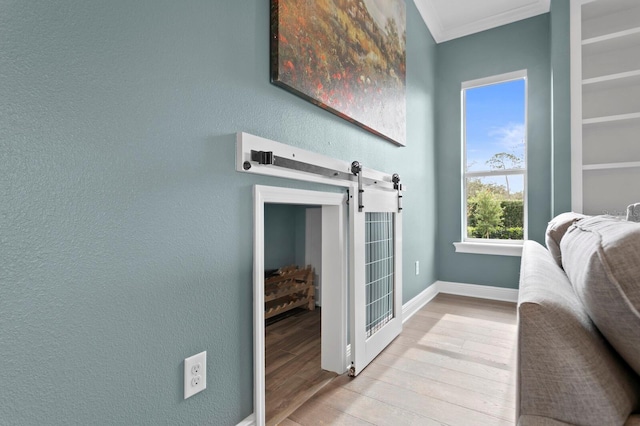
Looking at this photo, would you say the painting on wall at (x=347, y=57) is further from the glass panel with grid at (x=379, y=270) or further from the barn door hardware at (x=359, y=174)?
the glass panel with grid at (x=379, y=270)

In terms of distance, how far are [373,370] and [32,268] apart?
169 cm

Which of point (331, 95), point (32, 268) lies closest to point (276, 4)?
point (331, 95)

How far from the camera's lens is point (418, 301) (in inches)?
122

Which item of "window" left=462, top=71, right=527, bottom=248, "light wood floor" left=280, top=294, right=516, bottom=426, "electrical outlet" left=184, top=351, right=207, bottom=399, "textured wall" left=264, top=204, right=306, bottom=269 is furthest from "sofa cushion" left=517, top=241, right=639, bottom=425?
"window" left=462, top=71, right=527, bottom=248

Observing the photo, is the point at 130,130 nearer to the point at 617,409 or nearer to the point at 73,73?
the point at 73,73

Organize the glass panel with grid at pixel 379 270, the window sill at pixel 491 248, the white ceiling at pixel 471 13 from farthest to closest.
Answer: the window sill at pixel 491 248 → the white ceiling at pixel 471 13 → the glass panel with grid at pixel 379 270

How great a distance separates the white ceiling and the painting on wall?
773 millimetres

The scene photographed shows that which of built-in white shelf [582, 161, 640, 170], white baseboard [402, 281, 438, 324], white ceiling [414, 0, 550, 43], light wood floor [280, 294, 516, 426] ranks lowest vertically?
light wood floor [280, 294, 516, 426]

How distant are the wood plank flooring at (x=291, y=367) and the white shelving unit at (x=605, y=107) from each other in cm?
240

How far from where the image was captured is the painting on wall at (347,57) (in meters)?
1.45

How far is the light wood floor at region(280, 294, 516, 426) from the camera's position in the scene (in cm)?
147

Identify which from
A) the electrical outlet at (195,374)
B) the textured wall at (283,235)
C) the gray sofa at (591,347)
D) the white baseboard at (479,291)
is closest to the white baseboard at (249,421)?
the electrical outlet at (195,374)

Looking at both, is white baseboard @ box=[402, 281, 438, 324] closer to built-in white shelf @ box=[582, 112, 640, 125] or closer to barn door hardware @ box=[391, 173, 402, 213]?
barn door hardware @ box=[391, 173, 402, 213]

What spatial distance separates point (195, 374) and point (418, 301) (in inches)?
95.7
